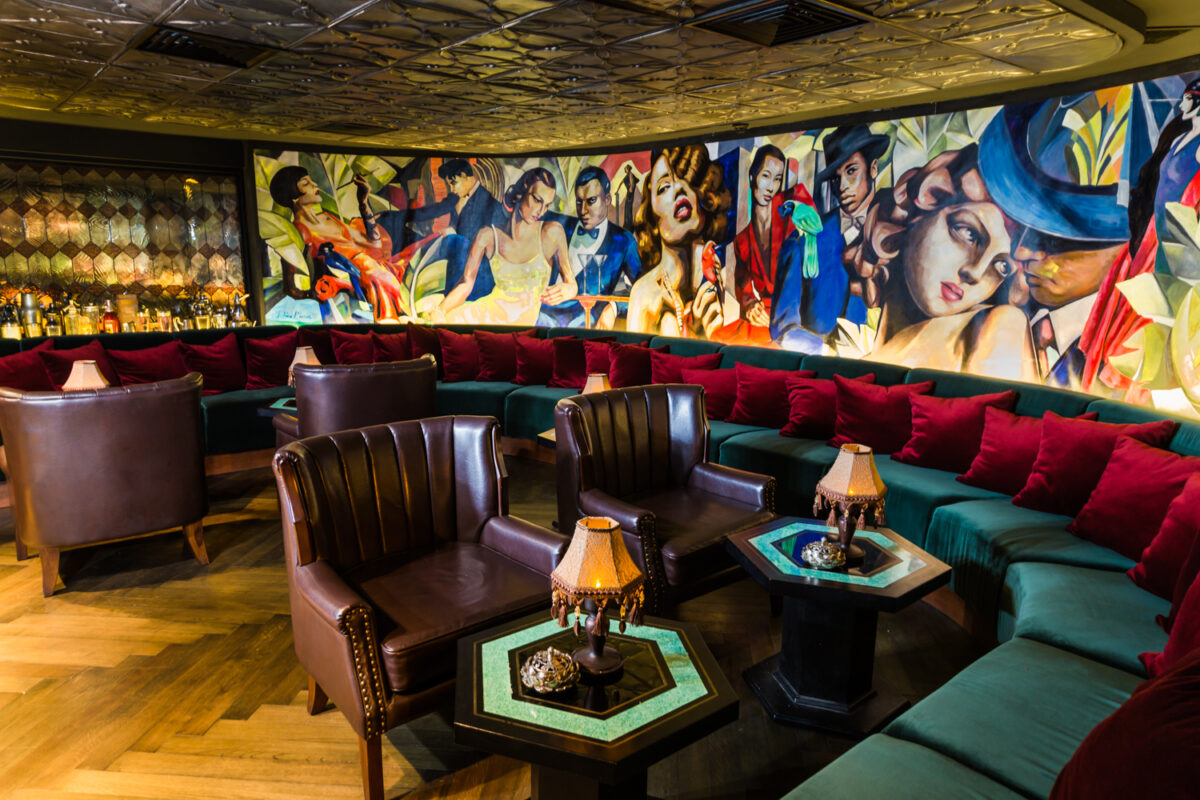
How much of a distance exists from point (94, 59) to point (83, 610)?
2.64 metres

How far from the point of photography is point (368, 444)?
259 centimetres

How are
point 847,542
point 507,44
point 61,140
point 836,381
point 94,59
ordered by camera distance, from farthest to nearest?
point 61,140 < point 836,381 < point 94,59 < point 507,44 < point 847,542

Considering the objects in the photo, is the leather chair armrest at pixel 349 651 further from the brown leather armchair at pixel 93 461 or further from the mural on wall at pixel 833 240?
the mural on wall at pixel 833 240

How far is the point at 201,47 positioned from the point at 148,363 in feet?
9.17

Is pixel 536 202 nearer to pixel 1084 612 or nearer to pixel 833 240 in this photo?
pixel 833 240

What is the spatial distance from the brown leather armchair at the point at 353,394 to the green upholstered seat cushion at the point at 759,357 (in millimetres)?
2274

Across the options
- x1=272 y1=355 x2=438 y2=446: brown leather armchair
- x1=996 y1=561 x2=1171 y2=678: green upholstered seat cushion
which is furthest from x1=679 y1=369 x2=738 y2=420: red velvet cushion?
x1=996 y1=561 x2=1171 y2=678: green upholstered seat cushion

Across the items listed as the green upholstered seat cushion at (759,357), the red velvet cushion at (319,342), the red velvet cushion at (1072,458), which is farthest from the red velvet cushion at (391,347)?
the red velvet cushion at (1072,458)

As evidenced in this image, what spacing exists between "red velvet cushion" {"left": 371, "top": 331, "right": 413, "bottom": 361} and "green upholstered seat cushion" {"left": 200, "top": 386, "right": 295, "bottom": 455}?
1.01 m

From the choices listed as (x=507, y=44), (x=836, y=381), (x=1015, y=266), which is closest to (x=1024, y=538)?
(x=836, y=381)

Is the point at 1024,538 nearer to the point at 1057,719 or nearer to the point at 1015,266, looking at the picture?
the point at 1057,719

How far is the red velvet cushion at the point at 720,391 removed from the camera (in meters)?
4.93

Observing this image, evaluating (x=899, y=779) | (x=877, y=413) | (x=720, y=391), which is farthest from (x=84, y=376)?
(x=877, y=413)

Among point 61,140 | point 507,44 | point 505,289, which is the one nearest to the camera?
point 507,44
